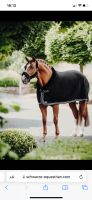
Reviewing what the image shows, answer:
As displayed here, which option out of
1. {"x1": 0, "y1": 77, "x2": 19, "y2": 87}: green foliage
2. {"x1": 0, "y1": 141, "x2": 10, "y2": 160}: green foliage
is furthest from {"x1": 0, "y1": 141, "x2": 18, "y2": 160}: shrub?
{"x1": 0, "y1": 77, "x2": 19, "y2": 87}: green foliage

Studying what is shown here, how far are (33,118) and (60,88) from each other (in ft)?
0.25

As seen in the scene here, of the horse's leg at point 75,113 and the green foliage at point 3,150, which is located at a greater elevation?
the horse's leg at point 75,113

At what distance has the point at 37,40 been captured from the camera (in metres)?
0.65

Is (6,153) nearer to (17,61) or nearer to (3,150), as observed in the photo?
(3,150)

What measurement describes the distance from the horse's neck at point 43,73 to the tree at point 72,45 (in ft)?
0.06

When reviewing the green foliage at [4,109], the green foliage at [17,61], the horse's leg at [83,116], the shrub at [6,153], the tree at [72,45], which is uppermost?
the tree at [72,45]

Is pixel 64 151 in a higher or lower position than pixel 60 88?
lower

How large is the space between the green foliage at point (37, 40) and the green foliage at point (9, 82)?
2.2 inches

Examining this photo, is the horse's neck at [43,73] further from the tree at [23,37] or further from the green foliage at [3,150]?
the green foliage at [3,150]

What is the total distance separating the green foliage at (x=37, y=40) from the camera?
0.65m

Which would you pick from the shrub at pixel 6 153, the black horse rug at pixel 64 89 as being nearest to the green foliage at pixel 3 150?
the shrub at pixel 6 153

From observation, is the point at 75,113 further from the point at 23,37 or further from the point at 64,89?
the point at 23,37

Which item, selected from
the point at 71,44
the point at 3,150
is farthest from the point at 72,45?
the point at 3,150

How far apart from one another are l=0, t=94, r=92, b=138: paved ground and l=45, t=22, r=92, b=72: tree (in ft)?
0.28
